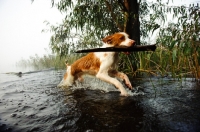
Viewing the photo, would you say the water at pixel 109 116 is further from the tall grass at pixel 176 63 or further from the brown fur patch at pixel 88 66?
the brown fur patch at pixel 88 66

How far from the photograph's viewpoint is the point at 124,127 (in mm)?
2105

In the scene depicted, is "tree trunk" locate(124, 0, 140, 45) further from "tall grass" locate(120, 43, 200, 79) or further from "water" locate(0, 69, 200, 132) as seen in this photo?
"water" locate(0, 69, 200, 132)

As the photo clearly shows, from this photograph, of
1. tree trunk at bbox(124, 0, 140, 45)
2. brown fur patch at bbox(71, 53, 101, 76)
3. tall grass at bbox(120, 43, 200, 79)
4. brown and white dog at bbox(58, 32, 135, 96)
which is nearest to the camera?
brown and white dog at bbox(58, 32, 135, 96)

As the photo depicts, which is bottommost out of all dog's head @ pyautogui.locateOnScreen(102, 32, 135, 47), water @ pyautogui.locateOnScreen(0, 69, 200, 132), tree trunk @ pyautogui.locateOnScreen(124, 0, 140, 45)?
water @ pyautogui.locateOnScreen(0, 69, 200, 132)

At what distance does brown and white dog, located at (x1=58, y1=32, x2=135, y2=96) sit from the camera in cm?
404

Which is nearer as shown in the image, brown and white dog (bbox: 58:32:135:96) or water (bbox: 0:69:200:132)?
water (bbox: 0:69:200:132)

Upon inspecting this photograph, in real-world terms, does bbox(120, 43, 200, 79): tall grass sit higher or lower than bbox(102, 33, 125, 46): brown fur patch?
lower

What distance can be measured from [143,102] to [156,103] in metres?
0.24

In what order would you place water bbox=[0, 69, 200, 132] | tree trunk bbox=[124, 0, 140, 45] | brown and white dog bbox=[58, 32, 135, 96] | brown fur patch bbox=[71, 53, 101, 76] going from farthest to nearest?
tree trunk bbox=[124, 0, 140, 45] → brown fur patch bbox=[71, 53, 101, 76] → brown and white dog bbox=[58, 32, 135, 96] → water bbox=[0, 69, 200, 132]

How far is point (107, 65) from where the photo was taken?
430cm

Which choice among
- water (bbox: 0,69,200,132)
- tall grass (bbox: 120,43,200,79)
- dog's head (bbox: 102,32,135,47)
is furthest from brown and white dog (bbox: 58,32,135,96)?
water (bbox: 0,69,200,132)

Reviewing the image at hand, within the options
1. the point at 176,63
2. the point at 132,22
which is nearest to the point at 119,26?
the point at 132,22

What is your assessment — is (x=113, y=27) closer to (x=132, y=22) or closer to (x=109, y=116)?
(x=132, y=22)

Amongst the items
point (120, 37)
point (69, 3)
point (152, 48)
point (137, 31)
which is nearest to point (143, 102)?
point (152, 48)
